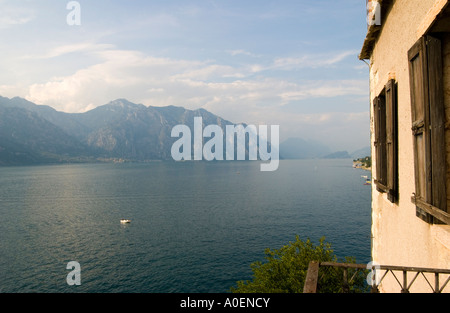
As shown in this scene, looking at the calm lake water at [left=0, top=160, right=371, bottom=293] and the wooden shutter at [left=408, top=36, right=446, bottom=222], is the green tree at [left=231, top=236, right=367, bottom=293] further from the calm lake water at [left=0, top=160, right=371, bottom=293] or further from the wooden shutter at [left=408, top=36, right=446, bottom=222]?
the wooden shutter at [left=408, top=36, right=446, bottom=222]

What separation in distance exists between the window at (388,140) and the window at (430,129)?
151cm

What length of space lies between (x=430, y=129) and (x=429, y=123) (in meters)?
0.08

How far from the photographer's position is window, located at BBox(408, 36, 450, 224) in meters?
3.94

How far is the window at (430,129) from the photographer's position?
3.94 m

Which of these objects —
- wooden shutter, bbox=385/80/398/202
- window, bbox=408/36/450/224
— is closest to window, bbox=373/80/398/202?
wooden shutter, bbox=385/80/398/202

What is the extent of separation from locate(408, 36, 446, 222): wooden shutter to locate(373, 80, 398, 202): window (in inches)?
59.6
